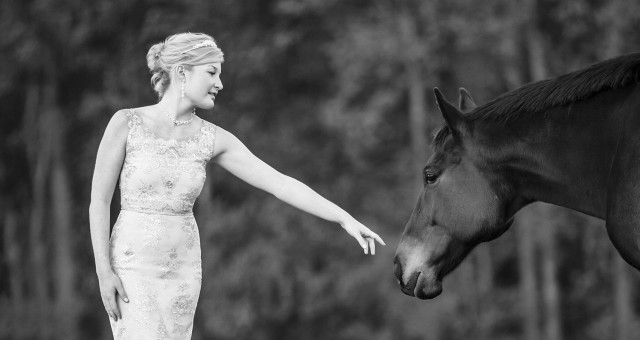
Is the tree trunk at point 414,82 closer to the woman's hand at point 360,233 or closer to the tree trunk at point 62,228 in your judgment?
the tree trunk at point 62,228

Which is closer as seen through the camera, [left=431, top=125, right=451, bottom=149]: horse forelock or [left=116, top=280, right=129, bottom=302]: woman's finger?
[left=116, top=280, right=129, bottom=302]: woman's finger

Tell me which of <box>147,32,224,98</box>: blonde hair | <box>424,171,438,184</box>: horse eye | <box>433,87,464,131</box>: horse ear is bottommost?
<box>424,171,438,184</box>: horse eye

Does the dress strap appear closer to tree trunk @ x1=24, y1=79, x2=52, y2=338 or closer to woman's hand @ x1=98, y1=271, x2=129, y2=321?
woman's hand @ x1=98, y1=271, x2=129, y2=321

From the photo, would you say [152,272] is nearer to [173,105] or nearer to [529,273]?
[173,105]

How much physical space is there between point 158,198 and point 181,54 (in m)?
0.63

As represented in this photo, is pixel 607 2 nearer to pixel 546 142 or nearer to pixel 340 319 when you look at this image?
pixel 340 319

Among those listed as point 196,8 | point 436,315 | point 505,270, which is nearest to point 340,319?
point 436,315

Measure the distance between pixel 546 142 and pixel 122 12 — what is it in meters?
17.3

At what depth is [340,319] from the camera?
18.8m

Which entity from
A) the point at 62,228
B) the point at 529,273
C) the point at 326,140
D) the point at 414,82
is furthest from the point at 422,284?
the point at 326,140

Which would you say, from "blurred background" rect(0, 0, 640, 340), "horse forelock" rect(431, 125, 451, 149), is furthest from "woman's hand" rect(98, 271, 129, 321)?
"blurred background" rect(0, 0, 640, 340)

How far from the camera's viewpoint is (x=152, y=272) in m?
4.11

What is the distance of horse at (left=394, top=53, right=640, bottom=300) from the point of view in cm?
412

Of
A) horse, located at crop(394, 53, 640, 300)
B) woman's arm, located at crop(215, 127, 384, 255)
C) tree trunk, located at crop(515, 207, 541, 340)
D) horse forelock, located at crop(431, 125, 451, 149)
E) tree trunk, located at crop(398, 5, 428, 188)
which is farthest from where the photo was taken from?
tree trunk, located at crop(398, 5, 428, 188)
